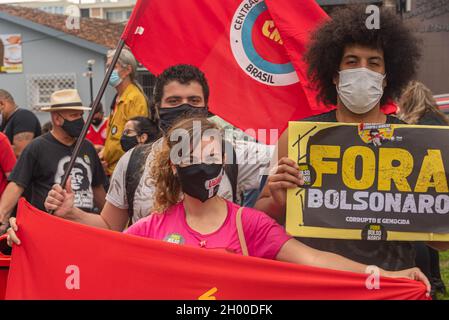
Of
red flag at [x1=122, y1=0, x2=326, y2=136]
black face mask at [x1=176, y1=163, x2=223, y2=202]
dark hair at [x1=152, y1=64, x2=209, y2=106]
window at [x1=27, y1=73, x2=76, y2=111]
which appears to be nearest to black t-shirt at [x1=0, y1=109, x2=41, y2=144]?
red flag at [x1=122, y1=0, x2=326, y2=136]

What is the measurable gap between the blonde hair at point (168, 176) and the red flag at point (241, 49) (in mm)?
1631

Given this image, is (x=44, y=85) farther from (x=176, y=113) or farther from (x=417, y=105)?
(x=176, y=113)

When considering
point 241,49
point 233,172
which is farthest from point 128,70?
point 233,172

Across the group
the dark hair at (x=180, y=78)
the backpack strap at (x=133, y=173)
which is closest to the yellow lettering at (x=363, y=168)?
the dark hair at (x=180, y=78)

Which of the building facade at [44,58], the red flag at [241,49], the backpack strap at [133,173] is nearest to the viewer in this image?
the backpack strap at [133,173]

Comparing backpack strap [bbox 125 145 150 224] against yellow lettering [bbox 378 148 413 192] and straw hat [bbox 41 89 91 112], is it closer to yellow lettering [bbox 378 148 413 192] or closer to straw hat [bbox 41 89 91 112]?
yellow lettering [bbox 378 148 413 192]

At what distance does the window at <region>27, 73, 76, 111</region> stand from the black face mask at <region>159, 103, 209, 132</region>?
89.0ft

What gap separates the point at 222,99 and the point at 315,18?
803mm

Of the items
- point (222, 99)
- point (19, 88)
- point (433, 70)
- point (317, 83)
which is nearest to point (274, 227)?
point (317, 83)

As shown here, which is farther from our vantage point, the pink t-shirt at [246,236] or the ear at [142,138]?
the ear at [142,138]

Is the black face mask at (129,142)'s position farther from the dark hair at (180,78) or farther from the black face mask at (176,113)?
the black face mask at (176,113)

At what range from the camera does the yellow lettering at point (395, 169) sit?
10.8 ft

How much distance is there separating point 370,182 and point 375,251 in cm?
31
